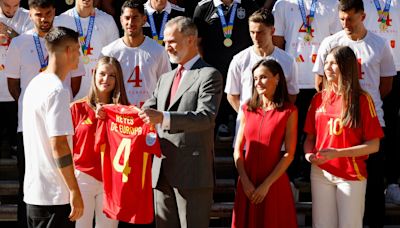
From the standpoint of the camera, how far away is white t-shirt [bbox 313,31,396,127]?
7.19m

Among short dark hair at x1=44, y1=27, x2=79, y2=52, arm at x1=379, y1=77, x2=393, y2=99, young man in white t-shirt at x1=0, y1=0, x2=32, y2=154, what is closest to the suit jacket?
short dark hair at x1=44, y1=27, x2=79, y2=52

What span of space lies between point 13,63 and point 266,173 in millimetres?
2707

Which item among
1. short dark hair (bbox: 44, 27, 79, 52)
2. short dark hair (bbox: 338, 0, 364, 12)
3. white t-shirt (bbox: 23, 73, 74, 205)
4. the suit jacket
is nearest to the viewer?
white t-shirt (bbox: 23, 73, 74, 205)

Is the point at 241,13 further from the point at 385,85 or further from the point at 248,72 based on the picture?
the point at 385,85

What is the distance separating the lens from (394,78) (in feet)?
26.4

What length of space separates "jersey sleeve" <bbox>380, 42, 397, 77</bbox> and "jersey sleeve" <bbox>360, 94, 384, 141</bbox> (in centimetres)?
96

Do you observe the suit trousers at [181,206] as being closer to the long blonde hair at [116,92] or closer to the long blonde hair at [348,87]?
the long blonde hair at [116,92]

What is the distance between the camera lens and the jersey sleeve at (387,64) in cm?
726

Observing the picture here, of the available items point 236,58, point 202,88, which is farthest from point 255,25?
point 202,88

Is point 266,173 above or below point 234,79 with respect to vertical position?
below

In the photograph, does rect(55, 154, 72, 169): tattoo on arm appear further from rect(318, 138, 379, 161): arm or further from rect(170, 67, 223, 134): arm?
rect(318, 138, 379, 161): arm

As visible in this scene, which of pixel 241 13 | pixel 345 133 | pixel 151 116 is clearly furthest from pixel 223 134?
pixel 151 116

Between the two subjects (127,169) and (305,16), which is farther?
(305,16)

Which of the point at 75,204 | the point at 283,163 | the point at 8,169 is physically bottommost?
the point at 8,169
